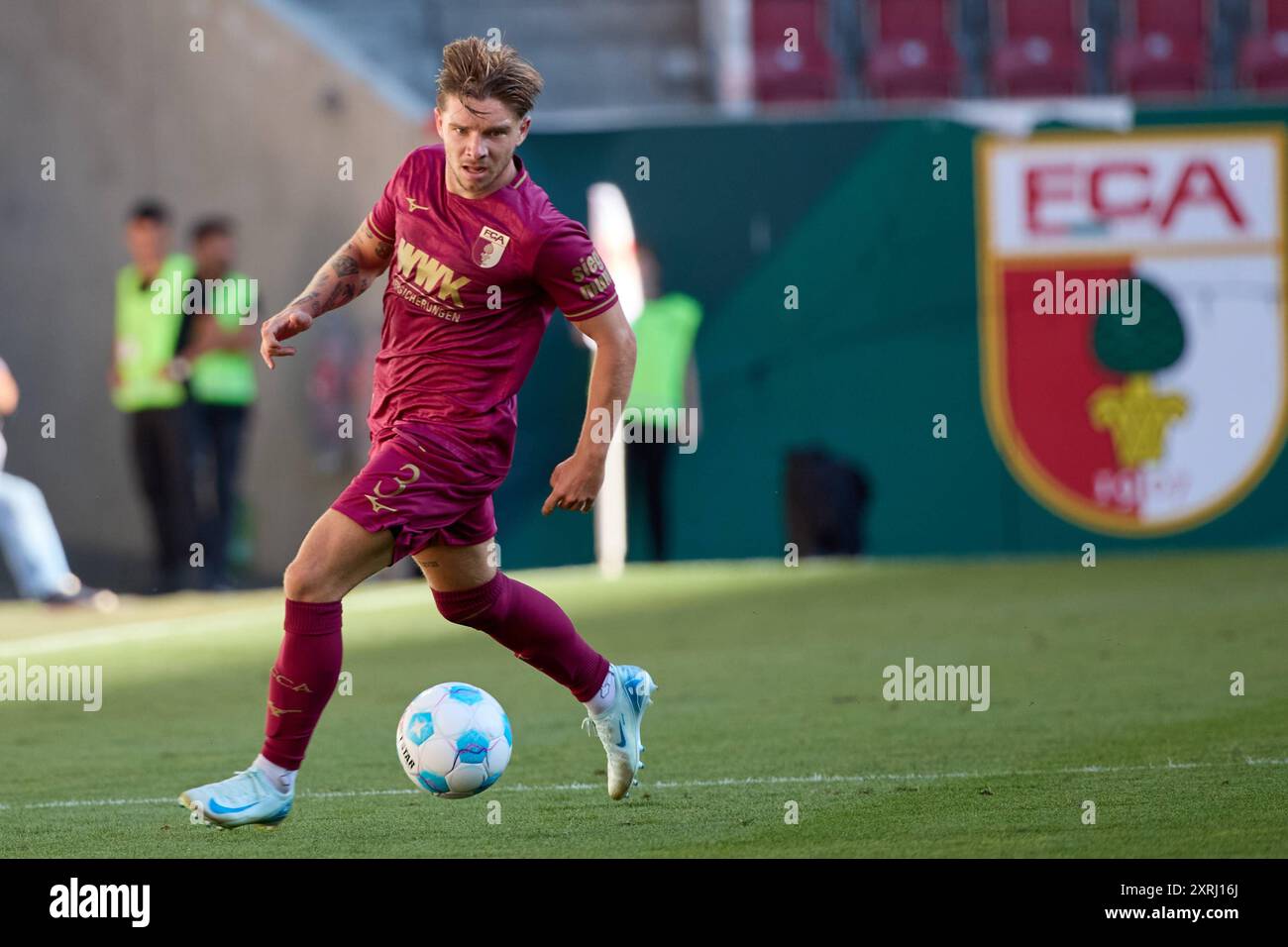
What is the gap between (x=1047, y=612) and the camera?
10.1m

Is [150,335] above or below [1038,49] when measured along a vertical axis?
below

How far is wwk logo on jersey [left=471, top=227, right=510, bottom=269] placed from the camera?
5.08m

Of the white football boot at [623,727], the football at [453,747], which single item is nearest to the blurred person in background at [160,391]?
the white football boot at [623,727]

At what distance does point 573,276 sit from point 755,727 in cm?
229

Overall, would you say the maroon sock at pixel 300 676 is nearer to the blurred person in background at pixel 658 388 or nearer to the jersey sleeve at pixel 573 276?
the jersey sleeve at pixel 573 276

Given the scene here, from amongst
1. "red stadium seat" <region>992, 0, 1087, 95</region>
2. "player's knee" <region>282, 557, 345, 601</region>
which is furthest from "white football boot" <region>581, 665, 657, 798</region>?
"red stadium seat" <region>992, 0, 1087, 95</region>

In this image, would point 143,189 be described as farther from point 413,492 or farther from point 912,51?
point 413,492

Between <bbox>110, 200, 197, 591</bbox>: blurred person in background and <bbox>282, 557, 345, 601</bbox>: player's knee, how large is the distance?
7.41 m

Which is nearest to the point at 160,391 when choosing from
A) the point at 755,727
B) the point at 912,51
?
the point at 755,727

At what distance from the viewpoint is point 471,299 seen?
5.15 metres

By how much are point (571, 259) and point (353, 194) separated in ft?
28.1

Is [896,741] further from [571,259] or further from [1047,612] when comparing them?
[1047,612]

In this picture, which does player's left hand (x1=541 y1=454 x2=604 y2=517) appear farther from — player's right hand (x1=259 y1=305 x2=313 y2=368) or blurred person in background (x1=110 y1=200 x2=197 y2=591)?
blurred person in background (x1=110 y1=200 x2=197 y2=591)
